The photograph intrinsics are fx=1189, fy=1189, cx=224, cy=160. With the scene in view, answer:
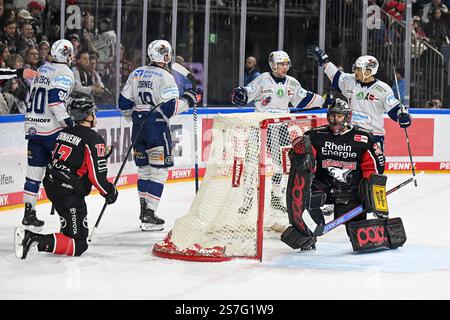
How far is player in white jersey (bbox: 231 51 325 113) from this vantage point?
9.72 meters

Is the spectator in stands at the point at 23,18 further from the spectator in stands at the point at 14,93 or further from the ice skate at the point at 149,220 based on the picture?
the ice skate at the point at 149,220

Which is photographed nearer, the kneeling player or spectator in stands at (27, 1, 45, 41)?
the kneeling player

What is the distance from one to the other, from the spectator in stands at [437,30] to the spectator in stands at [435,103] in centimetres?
62

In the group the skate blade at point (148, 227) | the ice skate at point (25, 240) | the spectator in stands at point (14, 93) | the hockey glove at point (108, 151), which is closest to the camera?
the ice skate at point (25, 240)

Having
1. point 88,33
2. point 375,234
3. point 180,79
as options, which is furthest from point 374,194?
point 180,79

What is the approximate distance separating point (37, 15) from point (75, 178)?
154 inches

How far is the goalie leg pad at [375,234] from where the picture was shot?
25.2 ft

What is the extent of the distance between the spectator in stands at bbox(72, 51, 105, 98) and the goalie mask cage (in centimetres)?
379

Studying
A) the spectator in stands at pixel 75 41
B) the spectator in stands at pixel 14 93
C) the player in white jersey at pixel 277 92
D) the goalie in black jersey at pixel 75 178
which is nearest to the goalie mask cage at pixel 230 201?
the goalie in black jersey at pixel 75 178

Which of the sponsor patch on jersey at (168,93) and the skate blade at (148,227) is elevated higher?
the sponsor patch on jersey at (168,93)

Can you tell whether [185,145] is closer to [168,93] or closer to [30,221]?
[168,93]

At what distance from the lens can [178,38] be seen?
13.2 meters

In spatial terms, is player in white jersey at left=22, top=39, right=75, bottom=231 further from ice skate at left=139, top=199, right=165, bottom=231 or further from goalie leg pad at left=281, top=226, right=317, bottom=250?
goalie leg pad at left=281, top=226, right=317, bottom=250

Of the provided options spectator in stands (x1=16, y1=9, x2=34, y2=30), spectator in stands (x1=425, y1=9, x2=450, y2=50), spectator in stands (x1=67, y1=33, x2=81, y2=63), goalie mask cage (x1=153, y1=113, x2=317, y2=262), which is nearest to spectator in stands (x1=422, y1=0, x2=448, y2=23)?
spectator in stands (x1=425, y1=9, x2=450, y2=50)
